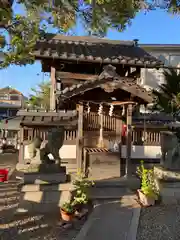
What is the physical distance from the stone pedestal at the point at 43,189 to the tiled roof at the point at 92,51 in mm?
4223

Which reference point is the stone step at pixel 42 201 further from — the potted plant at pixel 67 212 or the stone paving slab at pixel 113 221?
the stone paving slab at pixel 113 221

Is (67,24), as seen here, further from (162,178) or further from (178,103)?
(178,103)

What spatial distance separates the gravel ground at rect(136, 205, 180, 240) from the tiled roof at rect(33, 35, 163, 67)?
5894 mm

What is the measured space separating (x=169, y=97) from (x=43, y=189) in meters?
9.85

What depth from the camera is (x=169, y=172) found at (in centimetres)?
627

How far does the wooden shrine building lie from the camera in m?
7.43

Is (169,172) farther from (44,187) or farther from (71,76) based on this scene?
(71,76)

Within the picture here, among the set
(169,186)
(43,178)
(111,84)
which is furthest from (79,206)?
(111,84)

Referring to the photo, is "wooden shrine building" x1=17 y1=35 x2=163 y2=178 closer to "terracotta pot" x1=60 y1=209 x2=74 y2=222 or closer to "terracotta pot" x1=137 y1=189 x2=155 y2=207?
"terracotta pot" x1=137 y1=189 x2=155 y2=207

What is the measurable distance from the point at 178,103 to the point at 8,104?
27630 mm

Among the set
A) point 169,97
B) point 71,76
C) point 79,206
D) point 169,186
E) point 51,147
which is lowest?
point 79,206

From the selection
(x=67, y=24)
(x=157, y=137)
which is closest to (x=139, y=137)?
(x=157, y=137)

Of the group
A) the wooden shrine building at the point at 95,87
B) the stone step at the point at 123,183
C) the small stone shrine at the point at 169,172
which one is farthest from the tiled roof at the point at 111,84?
the stone step at the point at 123,183

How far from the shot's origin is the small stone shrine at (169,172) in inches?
240
